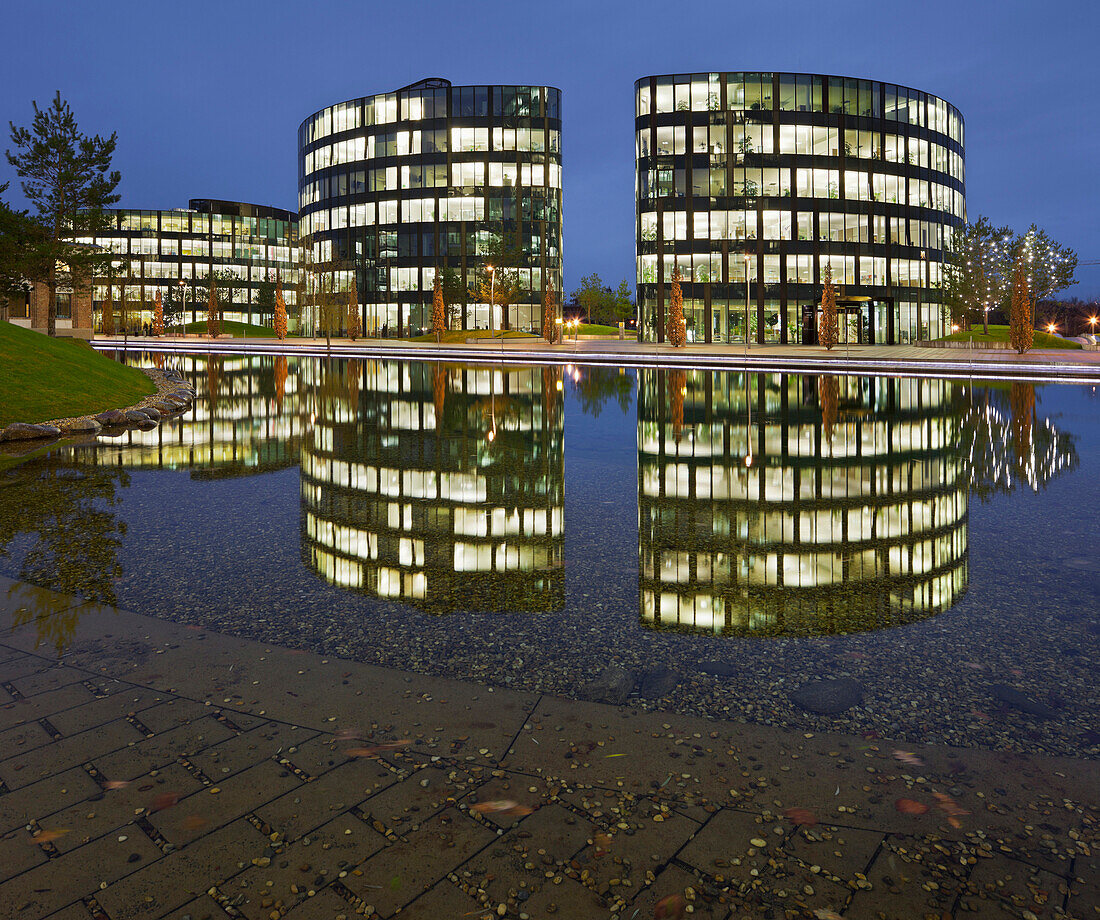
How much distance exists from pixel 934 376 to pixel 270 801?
3372 centimetres

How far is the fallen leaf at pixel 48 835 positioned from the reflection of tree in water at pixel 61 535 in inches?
81.9

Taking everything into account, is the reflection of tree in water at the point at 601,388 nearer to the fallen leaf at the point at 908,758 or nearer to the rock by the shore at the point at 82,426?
the rock by the shore at the point at 82,426

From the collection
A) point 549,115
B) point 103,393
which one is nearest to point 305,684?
point 103,393

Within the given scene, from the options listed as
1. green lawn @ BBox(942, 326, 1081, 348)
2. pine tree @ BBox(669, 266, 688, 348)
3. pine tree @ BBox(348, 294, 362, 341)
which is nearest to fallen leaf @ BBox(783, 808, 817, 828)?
pine tree @ BBox(669, 266, 688, 348)

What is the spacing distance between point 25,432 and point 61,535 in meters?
8.87

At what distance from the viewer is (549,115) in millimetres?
91375

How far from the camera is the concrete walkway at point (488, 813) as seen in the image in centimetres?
271

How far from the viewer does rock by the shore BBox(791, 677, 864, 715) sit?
4.04m

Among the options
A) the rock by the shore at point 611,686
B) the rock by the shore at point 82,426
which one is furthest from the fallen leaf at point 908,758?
the rock by the shore at point 82,426

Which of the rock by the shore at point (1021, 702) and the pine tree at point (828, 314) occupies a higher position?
the pine tree at point (828, 314)

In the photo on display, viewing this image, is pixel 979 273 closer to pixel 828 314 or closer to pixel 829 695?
pixel 828 314

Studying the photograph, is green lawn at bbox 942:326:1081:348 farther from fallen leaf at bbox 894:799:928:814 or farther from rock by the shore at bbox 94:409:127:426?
fallen leaf at bbox 894:799:928:814

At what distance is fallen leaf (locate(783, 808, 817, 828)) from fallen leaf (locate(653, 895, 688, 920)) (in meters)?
0.63

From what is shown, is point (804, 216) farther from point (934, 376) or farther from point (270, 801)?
point (270, 801)
